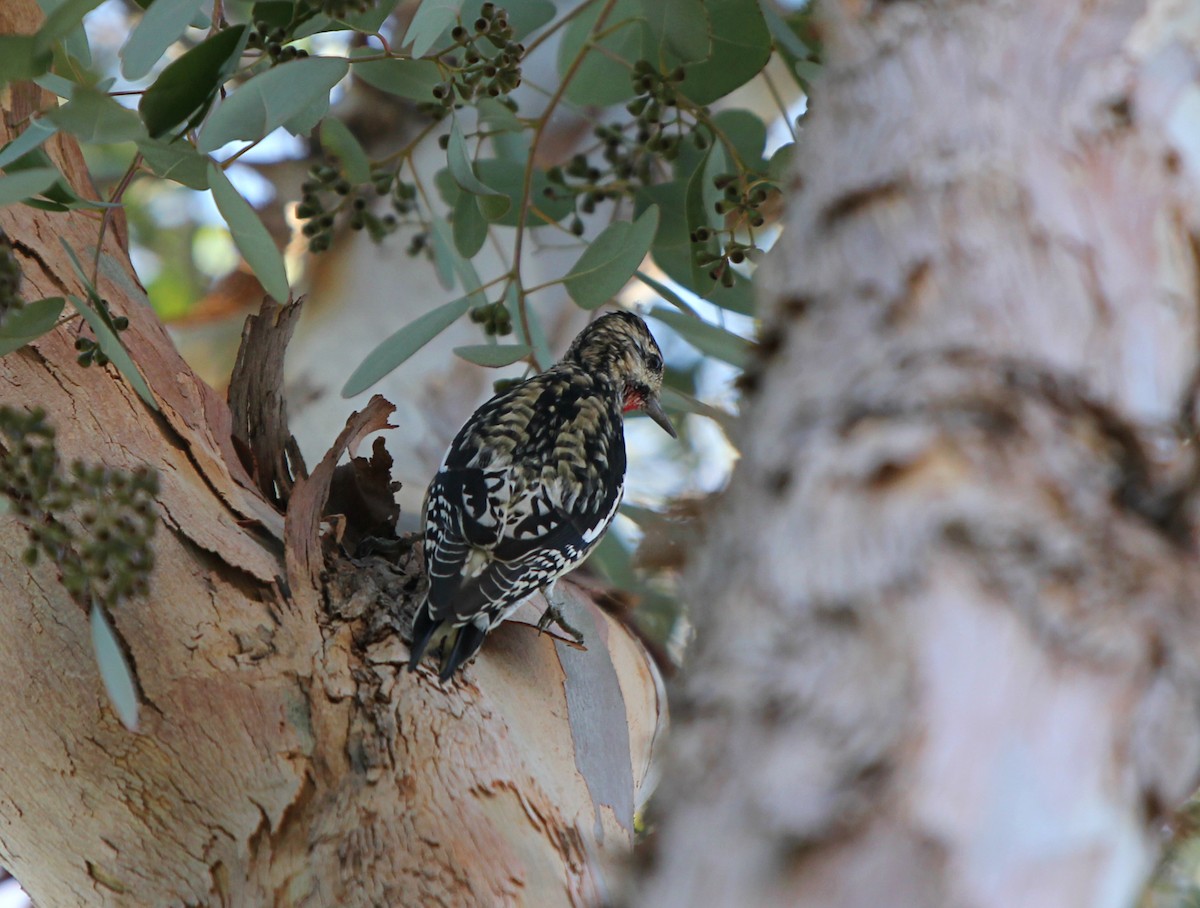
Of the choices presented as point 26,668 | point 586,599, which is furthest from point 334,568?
point 586,599

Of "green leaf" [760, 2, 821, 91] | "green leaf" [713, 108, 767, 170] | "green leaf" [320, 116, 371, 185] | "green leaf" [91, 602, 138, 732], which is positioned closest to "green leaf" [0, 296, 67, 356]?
"green leaf" [91, 602, 138, 732]

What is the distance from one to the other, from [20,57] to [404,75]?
0.71 m

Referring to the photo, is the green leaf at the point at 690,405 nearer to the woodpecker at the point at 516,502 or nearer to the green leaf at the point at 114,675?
the woodpecker at the point at 516,502

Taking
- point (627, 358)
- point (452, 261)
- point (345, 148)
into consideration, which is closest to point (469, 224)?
point (452, 261)

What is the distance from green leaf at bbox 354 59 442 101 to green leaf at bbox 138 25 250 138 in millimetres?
428

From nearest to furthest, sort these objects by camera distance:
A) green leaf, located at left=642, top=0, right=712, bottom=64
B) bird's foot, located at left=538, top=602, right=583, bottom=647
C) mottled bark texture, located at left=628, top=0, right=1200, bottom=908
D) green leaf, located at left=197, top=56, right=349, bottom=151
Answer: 1. mottled bark texture, located at left=628, top=0, right=1200, bottom=908
2. green leaf, located at left=197, top=56, right=349, bottom=151
3. green leaf, located at left=642, top=0, right=712, bottom=64
4. bird's foot, located at left=538, top=602, right=583, bottom=647

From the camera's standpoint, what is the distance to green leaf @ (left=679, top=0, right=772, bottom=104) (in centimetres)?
176

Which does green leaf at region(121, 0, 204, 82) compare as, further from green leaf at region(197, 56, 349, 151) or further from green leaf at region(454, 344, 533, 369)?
green leaf at region(454, 344, 533, 369)

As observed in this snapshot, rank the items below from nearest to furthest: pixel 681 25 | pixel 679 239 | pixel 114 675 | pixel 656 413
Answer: pixel 114 675 < pixel 681 25 < pixel 679 239 < pixel 656 413

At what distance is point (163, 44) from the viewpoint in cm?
138

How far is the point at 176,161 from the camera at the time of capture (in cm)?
142

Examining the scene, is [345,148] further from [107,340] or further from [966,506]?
[966,506]

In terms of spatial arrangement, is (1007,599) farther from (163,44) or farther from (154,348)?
(154,348)

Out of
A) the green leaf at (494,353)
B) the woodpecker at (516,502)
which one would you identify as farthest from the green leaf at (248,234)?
the woodpecker at (516,502)
